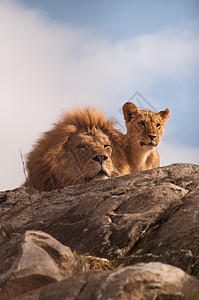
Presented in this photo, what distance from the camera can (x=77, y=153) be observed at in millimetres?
8578

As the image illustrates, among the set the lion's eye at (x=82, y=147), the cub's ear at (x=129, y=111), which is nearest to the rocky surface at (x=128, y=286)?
the lion's eye at (x=82, y=147)

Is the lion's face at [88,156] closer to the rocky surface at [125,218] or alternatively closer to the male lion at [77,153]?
the male lion at [77,153]

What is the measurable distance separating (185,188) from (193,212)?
1.00 metres

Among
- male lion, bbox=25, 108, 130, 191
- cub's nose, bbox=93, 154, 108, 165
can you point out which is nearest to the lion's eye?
male lion, bbox=25, 108, 130, 191

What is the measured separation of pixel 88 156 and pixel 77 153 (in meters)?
0.30

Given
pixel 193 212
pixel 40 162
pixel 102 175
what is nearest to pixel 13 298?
pixel 193 212

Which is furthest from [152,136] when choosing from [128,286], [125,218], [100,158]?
[128,286]

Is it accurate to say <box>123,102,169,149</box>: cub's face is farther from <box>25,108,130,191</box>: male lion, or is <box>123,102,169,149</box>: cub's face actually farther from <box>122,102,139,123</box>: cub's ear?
<box>25,108,130,191</box>: male lion

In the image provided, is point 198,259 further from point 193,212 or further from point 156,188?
point 156,188

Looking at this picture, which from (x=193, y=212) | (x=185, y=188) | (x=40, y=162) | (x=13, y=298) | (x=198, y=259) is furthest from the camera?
(x=40, y=162)

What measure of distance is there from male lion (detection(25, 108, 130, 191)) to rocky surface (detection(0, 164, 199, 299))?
3.71ft

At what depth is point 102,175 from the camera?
8195mm

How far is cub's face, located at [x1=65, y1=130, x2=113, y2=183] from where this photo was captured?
8.20 meters

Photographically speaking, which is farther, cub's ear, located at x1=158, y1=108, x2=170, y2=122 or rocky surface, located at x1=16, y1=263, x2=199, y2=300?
cub's ear, located at x1=158, y1=108, x2=170, y2=122
